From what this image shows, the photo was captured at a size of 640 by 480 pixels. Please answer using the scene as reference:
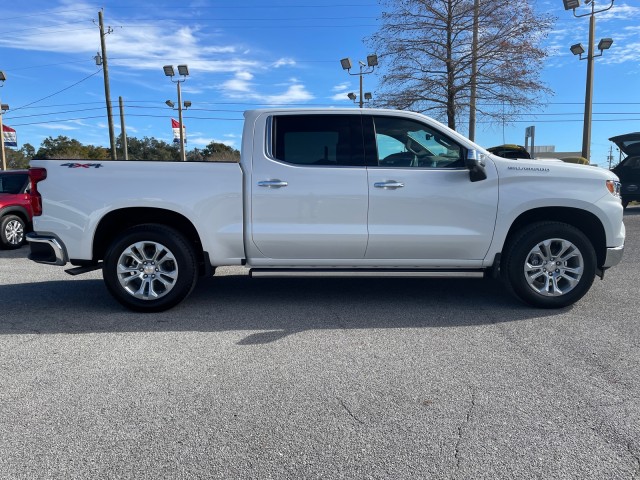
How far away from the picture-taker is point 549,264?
194 inches

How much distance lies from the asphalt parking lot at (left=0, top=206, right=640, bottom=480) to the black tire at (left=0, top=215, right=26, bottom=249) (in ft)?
16.8

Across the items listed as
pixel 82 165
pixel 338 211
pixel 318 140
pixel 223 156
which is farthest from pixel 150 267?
pixel 223 156

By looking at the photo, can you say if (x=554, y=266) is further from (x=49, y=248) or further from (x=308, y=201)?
(x=49, y=248)

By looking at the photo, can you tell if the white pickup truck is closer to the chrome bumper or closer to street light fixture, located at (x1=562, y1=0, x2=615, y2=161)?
the chrome bumper

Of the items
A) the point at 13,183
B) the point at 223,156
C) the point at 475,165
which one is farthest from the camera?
A: the point at 13,183

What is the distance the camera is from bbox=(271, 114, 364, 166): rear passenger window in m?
4.91

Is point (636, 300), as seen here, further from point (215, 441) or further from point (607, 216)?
point (215, 441)

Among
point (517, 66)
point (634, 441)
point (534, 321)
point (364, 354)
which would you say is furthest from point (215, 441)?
point (517, 66)

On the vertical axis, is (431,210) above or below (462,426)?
above

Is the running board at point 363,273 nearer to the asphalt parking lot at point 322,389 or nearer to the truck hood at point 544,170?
the asphalt parking lot at point 322,389

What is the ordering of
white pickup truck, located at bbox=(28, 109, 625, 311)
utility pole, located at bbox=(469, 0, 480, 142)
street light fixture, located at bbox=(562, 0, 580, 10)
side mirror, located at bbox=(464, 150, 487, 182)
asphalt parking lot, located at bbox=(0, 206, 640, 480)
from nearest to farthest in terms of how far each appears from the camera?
asphalt parking lot, located at bbox=(0, 206, 640, 480), side mirror, located at bbox=(464, 150, 487, 182), white pickup truck, located at bbox=(28, 109, 625, 311), utility pole, located at bbox=(469, 0, 480, 142), street light fixture, located at bbox=(562, 0, 580, 10)

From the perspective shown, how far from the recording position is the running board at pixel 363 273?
4.85 metres

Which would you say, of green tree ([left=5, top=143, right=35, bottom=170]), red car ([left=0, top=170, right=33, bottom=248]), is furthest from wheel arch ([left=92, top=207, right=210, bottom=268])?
green tree ([left=5, top=143, right=35, bottom=170])

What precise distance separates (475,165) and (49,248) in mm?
4310
